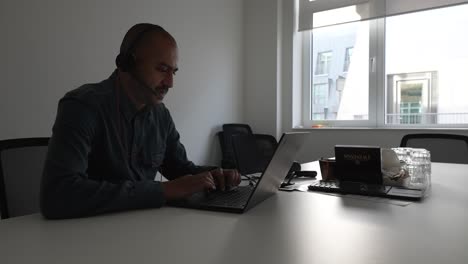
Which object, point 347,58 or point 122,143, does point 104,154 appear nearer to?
point 122,143

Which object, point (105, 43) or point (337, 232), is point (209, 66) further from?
point (337, 232)

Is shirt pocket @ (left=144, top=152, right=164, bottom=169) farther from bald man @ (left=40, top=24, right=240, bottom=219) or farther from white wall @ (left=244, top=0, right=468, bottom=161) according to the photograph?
white wall @ (left=244, top=0, right=468, bottom=161)

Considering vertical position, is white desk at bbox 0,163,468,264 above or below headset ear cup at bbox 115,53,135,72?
below

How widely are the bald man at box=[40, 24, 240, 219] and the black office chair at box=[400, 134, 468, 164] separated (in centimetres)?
166

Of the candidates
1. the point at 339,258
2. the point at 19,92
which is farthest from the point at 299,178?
the point at 19,92

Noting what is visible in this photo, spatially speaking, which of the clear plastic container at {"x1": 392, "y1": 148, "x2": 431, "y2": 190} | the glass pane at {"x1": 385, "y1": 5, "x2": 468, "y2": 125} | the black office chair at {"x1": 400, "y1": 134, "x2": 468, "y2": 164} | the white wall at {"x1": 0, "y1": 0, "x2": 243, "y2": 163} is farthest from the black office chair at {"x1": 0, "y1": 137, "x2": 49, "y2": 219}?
the glass pane at {"x1": 385, "y1": 5, "x2": 468, "y2": 125}

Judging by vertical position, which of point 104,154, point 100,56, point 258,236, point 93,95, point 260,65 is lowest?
point 258,236

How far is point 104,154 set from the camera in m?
1.10

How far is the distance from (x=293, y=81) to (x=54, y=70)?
256cm

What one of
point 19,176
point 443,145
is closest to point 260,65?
point 443,145

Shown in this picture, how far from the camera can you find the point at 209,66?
355 cm

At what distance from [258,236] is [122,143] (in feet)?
2.16

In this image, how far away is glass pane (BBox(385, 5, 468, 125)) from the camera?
313 cm

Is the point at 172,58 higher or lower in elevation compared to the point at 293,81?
lower
